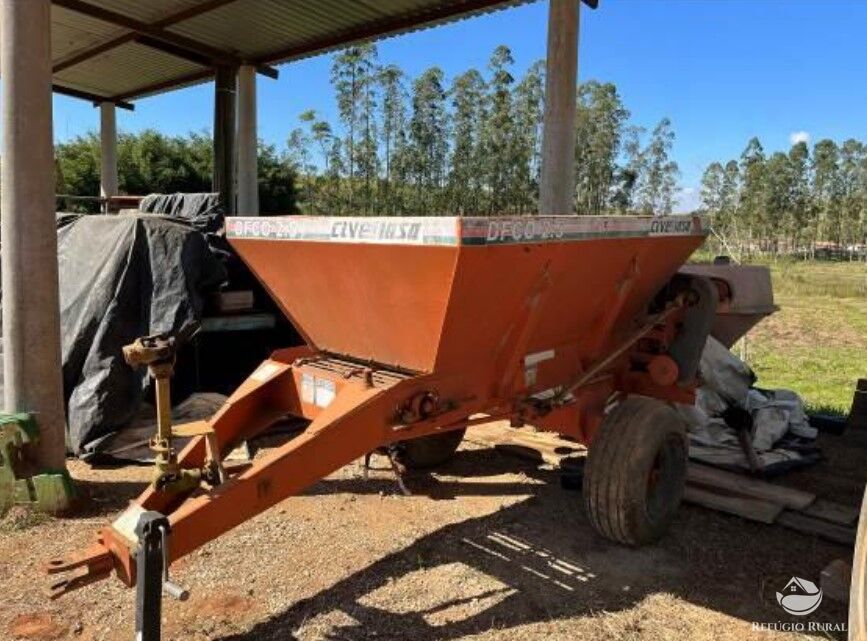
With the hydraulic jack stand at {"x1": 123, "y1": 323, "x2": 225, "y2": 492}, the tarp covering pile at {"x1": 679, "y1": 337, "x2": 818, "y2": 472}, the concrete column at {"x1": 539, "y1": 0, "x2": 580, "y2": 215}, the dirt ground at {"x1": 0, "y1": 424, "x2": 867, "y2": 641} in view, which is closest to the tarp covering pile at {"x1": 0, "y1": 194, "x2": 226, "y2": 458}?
the dirt ground at {"x1": 0, "y1": 424, "x2": 867, "y2": 641}

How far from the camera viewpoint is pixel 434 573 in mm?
3730

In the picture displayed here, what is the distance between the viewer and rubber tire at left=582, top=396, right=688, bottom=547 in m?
3.88

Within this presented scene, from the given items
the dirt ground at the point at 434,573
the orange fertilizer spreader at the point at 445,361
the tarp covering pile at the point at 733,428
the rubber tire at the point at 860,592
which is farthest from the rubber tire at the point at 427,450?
the rubber tire at the point at 860,592

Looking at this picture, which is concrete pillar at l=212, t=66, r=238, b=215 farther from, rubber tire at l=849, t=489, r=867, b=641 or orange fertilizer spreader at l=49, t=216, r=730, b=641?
rubber tire at l=849, t=489, r=867, b=641

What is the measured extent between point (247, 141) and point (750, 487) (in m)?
9.57

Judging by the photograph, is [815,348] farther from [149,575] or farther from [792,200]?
[792,200]

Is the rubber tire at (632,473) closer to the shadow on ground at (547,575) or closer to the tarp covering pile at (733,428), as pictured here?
the shadow on ground at (547,575)

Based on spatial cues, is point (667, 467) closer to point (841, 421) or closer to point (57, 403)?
point (841, 421)

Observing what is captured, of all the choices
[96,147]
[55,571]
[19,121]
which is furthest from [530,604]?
[96,147]

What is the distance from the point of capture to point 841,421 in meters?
6.26

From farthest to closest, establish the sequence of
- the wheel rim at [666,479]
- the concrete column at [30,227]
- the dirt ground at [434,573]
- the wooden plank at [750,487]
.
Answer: the wooden plank at [750,487], the concrete column at [30,227], the wheel rim at [666,479], the dirt ground at [434,573]

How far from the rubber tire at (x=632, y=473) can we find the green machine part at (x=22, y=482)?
10.6ft

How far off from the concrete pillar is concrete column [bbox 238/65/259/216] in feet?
0.43

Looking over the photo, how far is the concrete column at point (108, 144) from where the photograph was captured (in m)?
14.9
